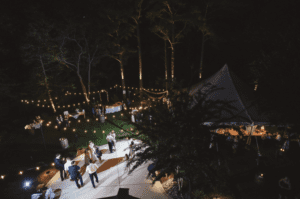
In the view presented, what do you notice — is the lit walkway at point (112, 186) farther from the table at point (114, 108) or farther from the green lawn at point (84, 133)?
the table at point (114, 108)

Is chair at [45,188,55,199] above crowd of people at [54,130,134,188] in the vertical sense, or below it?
below

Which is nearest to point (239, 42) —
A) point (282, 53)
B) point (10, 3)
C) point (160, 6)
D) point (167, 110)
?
point (160, 6)

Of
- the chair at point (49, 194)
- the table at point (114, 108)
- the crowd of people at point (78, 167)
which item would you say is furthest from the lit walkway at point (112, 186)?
the table at point (114, 108)

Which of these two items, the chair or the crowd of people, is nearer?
the chair

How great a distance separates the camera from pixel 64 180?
19.1 ft

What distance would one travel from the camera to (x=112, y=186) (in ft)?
17.3

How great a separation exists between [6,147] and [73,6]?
11223mm

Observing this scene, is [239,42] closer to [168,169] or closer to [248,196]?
[248,196]

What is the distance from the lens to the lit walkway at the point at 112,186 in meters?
4.86

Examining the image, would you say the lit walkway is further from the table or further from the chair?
the table

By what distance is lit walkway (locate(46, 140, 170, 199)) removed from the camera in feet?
16.0

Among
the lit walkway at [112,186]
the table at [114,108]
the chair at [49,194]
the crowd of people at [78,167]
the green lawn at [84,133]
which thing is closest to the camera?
the chair at [49,194]

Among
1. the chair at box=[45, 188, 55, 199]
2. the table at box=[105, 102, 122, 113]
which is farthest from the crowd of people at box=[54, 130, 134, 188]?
the table at box=[105, 102, 122, 113]

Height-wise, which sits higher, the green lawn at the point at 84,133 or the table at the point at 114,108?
the table at the point at 114,108
